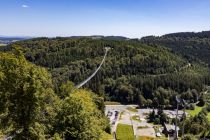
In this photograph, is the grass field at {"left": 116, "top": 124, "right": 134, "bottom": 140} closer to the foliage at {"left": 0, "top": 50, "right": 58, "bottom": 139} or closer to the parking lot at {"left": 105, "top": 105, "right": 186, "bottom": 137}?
the parking lot at {"left": 105, "top": 105, "right": 186, "bottom": 137}

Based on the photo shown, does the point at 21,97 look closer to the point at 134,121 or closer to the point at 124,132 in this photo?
the point at 124,132

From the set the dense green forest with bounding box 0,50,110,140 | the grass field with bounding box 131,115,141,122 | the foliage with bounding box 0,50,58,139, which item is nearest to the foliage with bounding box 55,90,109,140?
the dense green forest with bounding box 0,50,110,140

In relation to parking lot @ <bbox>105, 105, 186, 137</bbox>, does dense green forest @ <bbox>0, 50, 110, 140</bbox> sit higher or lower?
higher

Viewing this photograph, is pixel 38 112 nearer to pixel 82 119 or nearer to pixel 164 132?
pixel 82 119

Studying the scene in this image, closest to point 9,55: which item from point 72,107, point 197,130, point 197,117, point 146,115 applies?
point 72,107

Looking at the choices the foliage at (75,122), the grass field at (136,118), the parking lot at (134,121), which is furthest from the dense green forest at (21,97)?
the grass field at (136,118)

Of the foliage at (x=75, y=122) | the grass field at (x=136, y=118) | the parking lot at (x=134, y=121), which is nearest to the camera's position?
the foliage at (x=75, y=122)

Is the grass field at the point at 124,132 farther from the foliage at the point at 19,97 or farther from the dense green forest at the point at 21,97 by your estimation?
the foliage at the point at 19,97

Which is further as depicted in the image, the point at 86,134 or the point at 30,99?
the point at 86,134

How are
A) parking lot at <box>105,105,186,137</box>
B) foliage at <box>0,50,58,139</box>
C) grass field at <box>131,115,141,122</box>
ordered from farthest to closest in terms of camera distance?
grass field at <box>131,115,141,122</box> < parking lot at <box>105,105,186,137</box> < foliage at <box>0,50,58,139</box>
